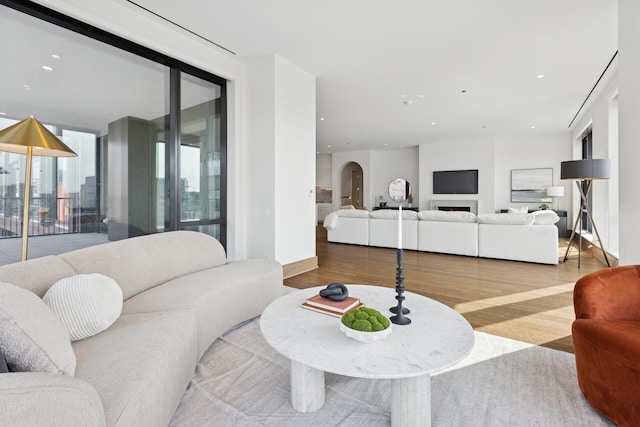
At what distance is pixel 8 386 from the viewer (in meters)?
0.66

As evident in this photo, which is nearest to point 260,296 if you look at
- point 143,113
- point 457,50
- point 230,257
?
point 230,257

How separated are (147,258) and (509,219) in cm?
500

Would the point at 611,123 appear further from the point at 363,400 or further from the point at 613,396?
the point at 363,400

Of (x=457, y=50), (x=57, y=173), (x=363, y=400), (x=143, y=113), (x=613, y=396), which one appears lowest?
(x=363, y=400)

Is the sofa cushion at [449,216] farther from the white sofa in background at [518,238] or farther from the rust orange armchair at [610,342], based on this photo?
the rust orange armchair at [610,342]

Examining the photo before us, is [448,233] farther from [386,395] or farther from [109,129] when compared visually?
[109,129]

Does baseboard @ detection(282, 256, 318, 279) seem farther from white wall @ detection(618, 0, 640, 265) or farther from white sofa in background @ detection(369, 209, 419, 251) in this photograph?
white wall @ detection(618, 0, 640, 265)

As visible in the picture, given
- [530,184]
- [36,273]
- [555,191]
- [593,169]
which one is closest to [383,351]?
[36,273]

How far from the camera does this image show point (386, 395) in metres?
1.60

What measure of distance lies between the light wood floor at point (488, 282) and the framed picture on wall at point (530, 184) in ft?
10.2

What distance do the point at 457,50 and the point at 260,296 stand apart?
11.8 feet

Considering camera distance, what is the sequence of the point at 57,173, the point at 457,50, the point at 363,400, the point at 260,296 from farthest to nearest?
the point at 457,50 < the point at 57,173 < the point at 260,296 < the point at 363,400

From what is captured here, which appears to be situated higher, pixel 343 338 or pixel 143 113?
pixel 143 113

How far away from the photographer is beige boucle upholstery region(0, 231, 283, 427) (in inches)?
29.7
